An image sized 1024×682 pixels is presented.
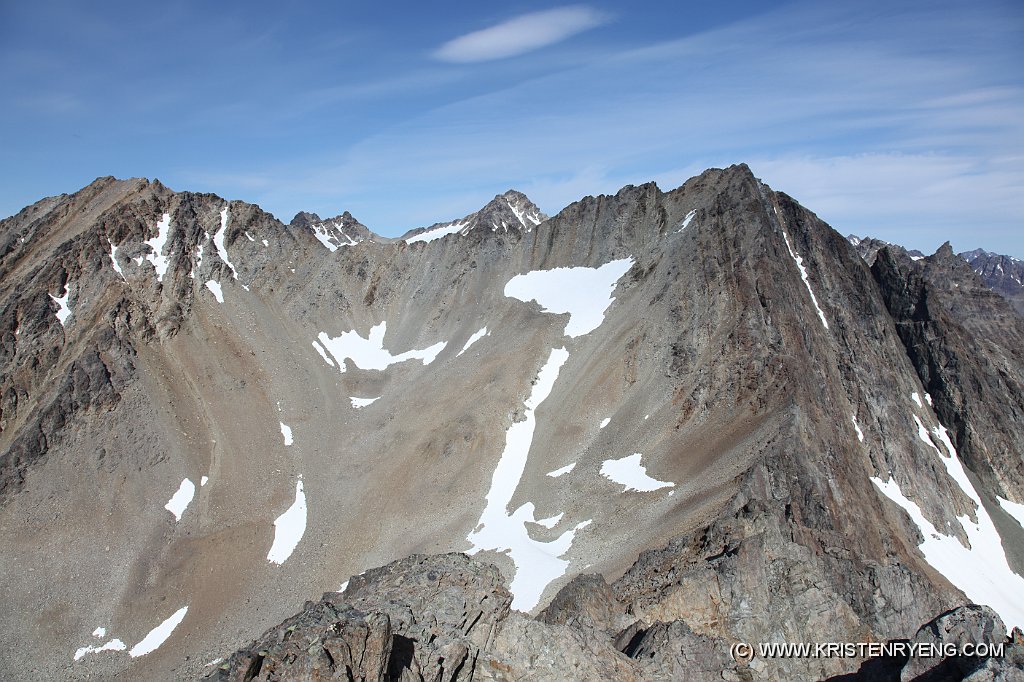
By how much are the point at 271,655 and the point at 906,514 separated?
2457 inches

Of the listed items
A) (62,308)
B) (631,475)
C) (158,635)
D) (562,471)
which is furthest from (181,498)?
(631,475)

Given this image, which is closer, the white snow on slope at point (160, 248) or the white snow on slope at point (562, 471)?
the white snow on slope at point (562, 471)

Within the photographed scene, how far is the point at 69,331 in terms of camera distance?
67.7m

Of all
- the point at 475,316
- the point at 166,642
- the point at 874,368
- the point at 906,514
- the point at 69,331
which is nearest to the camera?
the point at 166,642

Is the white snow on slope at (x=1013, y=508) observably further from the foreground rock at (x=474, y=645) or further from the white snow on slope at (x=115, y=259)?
the white snow on slope at (x=115, y=259)

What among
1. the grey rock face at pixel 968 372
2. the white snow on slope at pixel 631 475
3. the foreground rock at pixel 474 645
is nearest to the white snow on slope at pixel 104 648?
the white snow on slope at pixel 631 475

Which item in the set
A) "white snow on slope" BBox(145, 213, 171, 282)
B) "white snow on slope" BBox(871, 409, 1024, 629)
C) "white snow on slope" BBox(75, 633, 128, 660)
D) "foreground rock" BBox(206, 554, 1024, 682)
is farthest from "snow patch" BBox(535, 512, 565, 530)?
"white snow on slope" BBox(145, 213, 171, 282)

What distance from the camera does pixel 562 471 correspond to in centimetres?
5462

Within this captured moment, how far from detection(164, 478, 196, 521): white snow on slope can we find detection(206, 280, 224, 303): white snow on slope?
26819 mm

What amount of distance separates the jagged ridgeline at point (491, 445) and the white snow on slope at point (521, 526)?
0.30 meters

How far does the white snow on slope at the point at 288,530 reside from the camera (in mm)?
50844

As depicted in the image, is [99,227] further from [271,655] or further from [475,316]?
[271,655]

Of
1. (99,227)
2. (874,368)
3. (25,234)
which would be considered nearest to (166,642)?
(99,227)

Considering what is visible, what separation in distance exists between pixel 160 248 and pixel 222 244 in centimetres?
821
